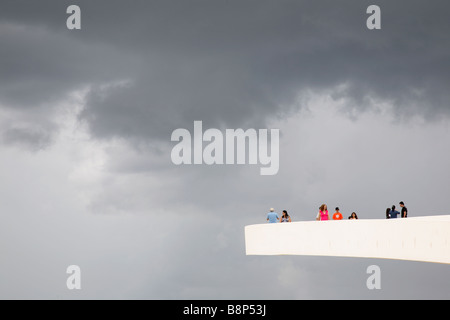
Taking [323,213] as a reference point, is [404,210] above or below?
above

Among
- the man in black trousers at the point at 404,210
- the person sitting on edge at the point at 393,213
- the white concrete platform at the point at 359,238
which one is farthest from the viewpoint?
the person sitting on edge at the point at 393,213

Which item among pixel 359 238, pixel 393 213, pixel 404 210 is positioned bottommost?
pixel 359 238

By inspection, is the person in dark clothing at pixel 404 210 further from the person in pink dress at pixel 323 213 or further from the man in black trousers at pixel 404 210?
the person in pink dress at pixel 323 213

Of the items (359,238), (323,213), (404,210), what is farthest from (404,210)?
(359,238)

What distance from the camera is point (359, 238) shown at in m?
32.4

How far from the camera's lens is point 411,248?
29.0m

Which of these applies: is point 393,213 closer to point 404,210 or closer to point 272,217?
point 404,210

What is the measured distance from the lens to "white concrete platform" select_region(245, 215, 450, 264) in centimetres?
2770

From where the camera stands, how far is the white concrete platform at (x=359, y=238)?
27703 millimetres

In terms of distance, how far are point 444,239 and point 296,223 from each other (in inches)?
402

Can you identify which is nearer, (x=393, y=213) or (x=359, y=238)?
(x=359, y=238)

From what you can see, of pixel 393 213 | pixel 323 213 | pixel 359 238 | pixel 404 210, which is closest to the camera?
pixel 359 238

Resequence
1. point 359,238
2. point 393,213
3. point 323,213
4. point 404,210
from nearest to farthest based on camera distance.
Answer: point 359,238 < point 323,213 < point 404,210 < point 393,213
